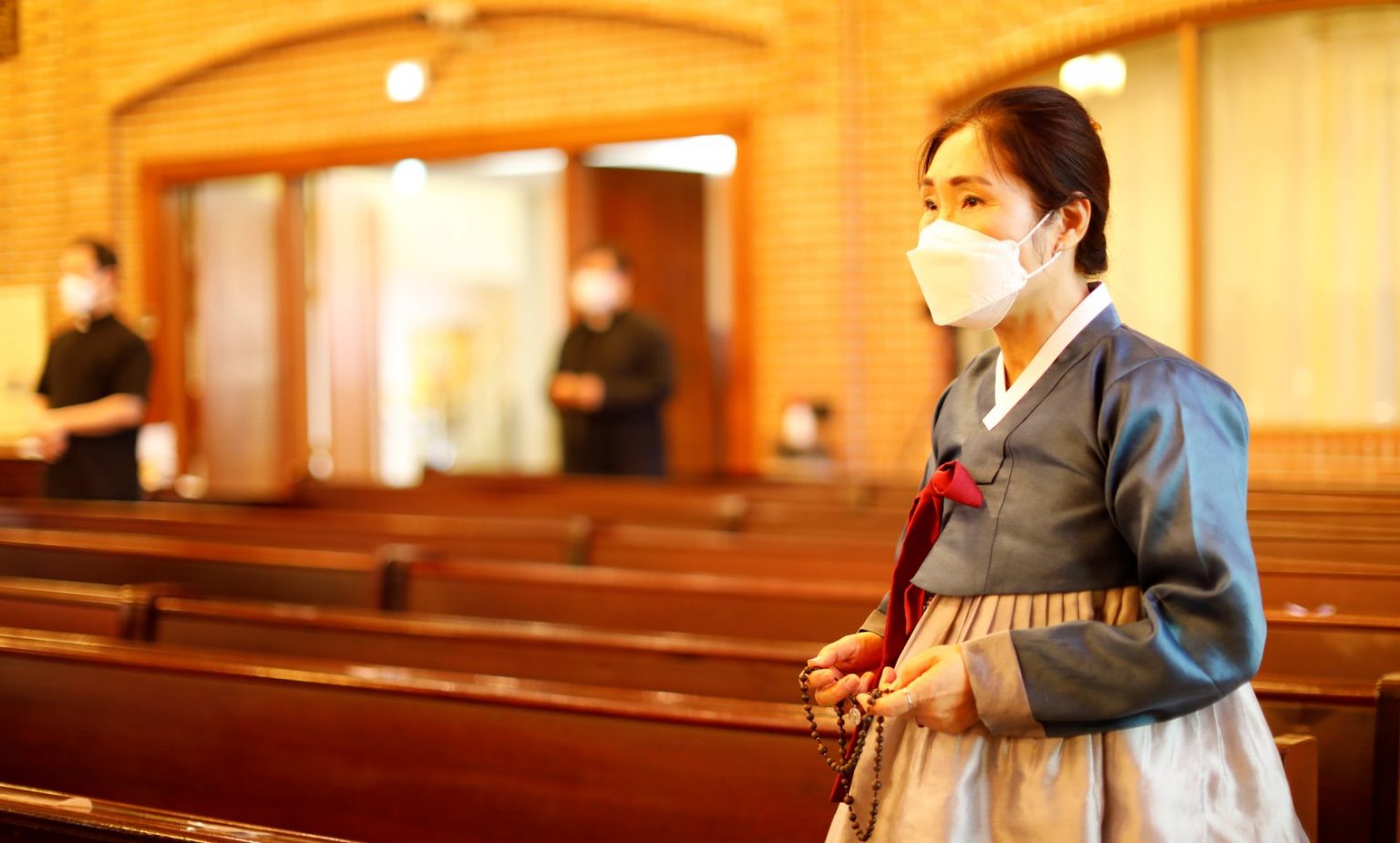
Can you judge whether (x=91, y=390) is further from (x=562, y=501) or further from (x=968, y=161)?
(x=968, y=161)

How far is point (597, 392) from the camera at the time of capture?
18.2ft

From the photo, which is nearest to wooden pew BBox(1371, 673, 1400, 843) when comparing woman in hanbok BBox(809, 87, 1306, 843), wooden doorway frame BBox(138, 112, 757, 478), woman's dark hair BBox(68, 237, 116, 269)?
woman in hanbok BBox(809, 87, 1306, 843)

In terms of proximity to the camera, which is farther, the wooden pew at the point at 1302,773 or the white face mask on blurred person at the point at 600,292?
the white face mask on blurred person at the point at 600,292

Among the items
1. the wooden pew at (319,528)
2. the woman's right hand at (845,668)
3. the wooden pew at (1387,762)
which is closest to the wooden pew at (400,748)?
the wooden pew at (1387,762)

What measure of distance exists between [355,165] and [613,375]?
2.85 metres

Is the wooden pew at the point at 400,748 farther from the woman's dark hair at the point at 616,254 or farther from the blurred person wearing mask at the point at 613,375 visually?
the woman's dark hair at the point at 616,254

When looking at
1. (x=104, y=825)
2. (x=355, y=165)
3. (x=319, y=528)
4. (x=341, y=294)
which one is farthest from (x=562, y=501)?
(x=341, y=294)

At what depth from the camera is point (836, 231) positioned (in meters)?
6.48

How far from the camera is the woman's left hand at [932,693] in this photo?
1.11 meters

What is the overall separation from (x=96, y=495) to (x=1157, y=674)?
14.8ft

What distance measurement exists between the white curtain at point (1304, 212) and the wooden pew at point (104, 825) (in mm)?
5253

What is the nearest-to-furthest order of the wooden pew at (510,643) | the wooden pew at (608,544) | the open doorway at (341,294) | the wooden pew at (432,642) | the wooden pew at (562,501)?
the wooden pew at (510,643), the wooden pew at (432,642), the wooden pew at (608,544), the wooden pew at (562,501), the open doorway at (341,294)

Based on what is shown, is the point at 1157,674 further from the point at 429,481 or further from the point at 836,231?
the point at 836,231

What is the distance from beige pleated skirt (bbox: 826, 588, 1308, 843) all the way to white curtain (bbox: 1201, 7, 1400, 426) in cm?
503
